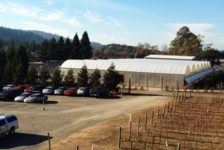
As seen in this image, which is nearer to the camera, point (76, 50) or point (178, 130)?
point (178, 130)

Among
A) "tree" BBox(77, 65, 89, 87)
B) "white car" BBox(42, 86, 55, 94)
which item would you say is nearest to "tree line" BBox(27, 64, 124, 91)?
"tree" BBox(77, 65, 89, 87)

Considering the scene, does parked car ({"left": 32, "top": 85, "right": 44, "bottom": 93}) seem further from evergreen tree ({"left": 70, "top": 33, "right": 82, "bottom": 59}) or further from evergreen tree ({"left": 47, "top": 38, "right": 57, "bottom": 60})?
evergreen tree ({"left": 47, "top": 38, "right": 57, "bottom": 60})

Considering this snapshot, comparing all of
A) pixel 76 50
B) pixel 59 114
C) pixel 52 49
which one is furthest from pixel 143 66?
pixel 52 49

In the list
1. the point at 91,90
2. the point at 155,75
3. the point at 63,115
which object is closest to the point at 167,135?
the point at 63,115

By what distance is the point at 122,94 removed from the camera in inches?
2468

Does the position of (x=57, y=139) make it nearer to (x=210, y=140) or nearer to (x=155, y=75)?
(x=210, y=140)

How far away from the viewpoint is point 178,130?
3219 centimetres

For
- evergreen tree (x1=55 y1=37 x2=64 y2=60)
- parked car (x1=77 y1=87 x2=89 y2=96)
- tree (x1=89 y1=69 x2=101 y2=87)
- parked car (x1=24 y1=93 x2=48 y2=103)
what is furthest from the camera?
evergreen tree (x1=55 y1=37 x2=64 y2=60)

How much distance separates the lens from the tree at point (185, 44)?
151m

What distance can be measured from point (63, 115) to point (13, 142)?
40.3ft

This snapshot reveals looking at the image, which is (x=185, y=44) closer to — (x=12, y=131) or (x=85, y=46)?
(x=85, y=46)

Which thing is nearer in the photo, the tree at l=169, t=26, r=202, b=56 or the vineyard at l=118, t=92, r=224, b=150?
the vineyard at l=118, t=92, r=224, b=150

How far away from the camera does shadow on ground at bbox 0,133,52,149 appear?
2845 cm

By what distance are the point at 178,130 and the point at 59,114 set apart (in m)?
14.6
